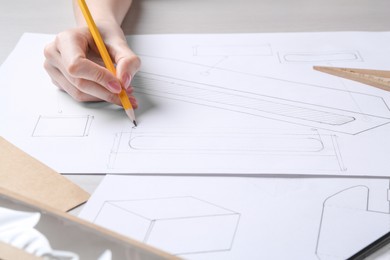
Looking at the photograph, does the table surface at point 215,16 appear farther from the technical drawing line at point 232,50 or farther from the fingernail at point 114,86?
the fingernail at point 114,86

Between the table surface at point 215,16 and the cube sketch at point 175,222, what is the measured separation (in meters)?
0.38

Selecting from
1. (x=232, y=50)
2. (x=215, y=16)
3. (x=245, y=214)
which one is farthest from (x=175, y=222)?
(x=215, y=16)

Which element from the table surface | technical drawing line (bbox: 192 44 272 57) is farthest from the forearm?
technical drawing line (bbox: 192 44 272 57)

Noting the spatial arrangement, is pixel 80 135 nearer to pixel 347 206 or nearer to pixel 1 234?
pixel 1 234

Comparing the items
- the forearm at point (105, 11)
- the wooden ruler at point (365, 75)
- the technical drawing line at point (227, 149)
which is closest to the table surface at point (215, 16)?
the forearm at point (105, 11)

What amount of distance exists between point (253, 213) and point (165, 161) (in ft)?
0.38

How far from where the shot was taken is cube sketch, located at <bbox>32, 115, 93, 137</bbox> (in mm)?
595

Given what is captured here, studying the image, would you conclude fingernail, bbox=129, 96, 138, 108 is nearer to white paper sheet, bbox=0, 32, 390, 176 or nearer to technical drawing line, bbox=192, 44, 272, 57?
white paper sheet, bbox=0, 32, 390, 176

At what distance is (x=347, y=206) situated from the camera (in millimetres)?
491

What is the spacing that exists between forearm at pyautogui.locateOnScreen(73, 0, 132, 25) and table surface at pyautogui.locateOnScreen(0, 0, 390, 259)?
24 mm

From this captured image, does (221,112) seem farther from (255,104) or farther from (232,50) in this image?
(232,50)

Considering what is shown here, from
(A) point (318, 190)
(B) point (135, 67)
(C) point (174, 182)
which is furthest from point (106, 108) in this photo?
(A) point (318, 190)

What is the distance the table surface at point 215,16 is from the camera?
A: 813 mm

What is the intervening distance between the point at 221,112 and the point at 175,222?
0.60 feet
